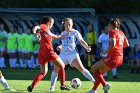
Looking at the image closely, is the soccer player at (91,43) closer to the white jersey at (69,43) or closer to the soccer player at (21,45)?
the soccer player at (21,45)

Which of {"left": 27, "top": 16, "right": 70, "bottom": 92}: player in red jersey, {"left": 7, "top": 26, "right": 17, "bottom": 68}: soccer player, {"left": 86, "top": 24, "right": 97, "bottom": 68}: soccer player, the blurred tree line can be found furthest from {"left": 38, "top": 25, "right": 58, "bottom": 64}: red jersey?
the blurred tree line

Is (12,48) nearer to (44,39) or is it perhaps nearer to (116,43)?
(44,39)

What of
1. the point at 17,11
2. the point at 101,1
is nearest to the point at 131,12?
the point at 101,1

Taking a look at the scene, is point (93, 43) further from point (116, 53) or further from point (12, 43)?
point (116, 53)

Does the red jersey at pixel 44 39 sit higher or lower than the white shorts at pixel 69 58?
higher

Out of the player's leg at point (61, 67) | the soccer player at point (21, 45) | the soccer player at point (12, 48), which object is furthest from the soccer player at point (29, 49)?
the player's leg at point (61, 67)

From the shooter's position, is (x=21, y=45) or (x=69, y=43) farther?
(x=21, y=45)

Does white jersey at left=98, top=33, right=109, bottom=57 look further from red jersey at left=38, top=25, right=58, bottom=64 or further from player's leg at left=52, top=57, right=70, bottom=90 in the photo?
red jersey at left=38, top=25, right=58, bottom=64

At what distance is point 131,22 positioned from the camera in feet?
106

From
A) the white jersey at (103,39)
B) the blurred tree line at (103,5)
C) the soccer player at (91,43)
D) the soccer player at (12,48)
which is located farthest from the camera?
the blurred tree line at (103,5)

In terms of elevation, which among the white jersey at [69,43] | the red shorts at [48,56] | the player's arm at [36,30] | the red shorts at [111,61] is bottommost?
the red shorts at [111,61]

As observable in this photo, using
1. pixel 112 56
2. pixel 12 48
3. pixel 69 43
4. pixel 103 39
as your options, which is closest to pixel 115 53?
pixel 112 56

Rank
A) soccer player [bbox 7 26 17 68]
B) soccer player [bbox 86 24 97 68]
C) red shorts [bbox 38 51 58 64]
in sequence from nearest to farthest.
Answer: red shorts [bbox 38 51 58 64]
soccer player [bbox 86 24 97 68]
soccer player [bbox 7 26 17 68]

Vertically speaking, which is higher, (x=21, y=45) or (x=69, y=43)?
(x=69, y=43)
